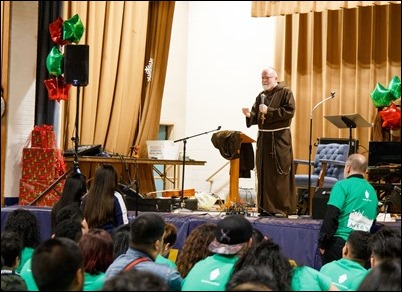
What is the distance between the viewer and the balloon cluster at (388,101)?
27.5 ft

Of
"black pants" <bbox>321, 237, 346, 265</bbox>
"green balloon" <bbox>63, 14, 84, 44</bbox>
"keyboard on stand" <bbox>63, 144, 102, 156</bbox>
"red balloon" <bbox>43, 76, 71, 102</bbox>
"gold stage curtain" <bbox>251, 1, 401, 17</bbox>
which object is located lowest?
"black pants" <bbox>321, 237, 346, 265</bbox>

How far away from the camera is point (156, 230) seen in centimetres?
351

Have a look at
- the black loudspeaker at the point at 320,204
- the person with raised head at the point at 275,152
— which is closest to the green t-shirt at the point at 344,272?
the black loudspeaker at the point at 320,204

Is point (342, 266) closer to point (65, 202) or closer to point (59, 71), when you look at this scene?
point (65, 202)

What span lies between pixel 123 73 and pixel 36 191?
9.11ft

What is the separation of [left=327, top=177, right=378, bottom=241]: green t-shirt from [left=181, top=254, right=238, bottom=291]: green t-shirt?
6.12ft

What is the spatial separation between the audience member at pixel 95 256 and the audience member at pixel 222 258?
39 cm

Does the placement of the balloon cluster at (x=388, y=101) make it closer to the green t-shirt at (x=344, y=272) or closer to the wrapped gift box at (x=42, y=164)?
the wrapped gift box at (x=42, y=164)

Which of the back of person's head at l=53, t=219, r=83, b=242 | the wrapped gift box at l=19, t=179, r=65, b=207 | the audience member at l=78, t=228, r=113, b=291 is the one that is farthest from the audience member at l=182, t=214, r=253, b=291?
the wrapped gift box at l=19, t=179, r=65, b=207

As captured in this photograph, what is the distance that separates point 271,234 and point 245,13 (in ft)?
17.8

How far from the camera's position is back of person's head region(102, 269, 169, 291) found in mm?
2062

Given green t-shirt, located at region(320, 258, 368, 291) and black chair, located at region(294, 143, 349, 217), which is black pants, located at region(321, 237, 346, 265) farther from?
black chair, located at region(294, 143, 349, 217)

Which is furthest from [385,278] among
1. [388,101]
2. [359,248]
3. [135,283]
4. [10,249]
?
[388,101]

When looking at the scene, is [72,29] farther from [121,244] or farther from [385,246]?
[385,246]
